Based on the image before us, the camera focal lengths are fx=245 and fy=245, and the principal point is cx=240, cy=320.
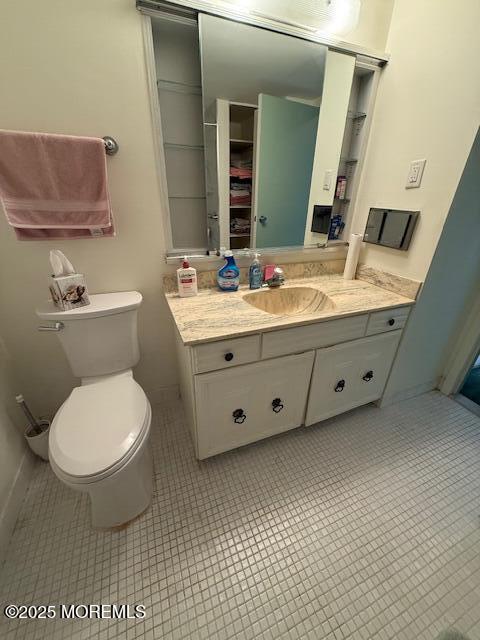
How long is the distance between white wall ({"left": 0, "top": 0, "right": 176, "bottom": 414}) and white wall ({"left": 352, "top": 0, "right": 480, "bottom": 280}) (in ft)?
3.89

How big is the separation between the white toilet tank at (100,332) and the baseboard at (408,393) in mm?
1575

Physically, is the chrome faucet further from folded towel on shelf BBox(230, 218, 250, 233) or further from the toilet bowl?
the toilet bowl

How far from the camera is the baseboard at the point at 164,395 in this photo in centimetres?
158

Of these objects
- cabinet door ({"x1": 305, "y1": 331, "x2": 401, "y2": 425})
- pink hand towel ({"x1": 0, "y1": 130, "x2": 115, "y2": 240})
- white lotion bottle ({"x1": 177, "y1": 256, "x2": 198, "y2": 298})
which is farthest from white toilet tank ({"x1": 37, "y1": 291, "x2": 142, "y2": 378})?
cabinet door ({"x1": 305, "y1": 331, "x2": 401, "y2": 425})

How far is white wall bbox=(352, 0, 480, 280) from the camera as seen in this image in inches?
38.4

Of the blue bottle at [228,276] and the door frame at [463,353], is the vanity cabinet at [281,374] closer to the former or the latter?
the blue bottle at [228,276]

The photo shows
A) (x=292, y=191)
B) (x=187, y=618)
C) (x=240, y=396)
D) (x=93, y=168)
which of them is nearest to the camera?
(x=187, y=618)

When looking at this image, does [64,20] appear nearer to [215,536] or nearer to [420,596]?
[215,536]

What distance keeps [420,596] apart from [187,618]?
823 mm

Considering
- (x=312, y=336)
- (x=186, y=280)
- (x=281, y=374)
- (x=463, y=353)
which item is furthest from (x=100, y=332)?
(x=463, y=353)

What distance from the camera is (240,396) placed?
110cm

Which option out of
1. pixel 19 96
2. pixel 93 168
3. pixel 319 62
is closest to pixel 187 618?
pixel 93 168

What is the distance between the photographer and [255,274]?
4.30ft

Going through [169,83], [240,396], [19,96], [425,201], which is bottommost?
[240,396]
